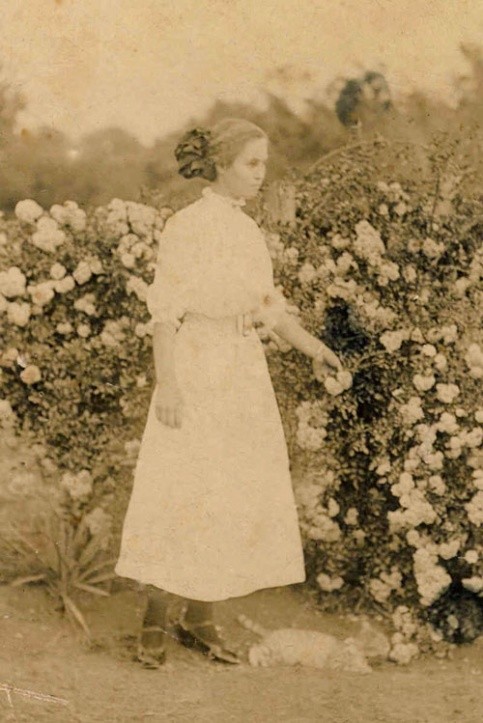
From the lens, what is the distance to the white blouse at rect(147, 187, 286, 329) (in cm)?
419

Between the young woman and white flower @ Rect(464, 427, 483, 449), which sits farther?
white flower @ Rect(464, 427, 483, 449)

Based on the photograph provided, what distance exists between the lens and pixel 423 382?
14.2ft

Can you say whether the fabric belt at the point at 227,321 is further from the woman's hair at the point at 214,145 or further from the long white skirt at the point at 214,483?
the woman's hair at the point at 214,145

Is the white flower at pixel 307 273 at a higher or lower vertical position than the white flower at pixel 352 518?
higher

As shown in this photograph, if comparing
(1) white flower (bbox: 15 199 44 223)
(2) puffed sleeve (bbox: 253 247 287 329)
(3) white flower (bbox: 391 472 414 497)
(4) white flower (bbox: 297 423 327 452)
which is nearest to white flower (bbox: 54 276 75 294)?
(1) white flower (bbox: 15 199 44 223)

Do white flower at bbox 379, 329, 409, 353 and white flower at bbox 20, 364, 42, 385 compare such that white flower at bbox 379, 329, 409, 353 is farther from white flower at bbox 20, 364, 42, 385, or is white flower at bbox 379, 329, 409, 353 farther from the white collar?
white flower at bbox 20, 364, 42, 385

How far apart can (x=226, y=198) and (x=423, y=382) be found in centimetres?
101

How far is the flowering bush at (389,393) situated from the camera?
170 inches

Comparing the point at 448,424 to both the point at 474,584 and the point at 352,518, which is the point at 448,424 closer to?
the point at 352,518

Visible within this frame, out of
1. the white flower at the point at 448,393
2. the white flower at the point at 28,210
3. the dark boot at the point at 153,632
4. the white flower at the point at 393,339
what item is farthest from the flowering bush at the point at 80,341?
the white flower at the point at 448,393

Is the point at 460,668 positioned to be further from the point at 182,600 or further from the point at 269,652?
the point at 182,600

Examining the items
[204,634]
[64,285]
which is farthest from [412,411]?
[64,285]

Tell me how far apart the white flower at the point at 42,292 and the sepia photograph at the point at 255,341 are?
11mm

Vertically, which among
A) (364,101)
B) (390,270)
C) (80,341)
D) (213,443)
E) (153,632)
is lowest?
(153,632)
